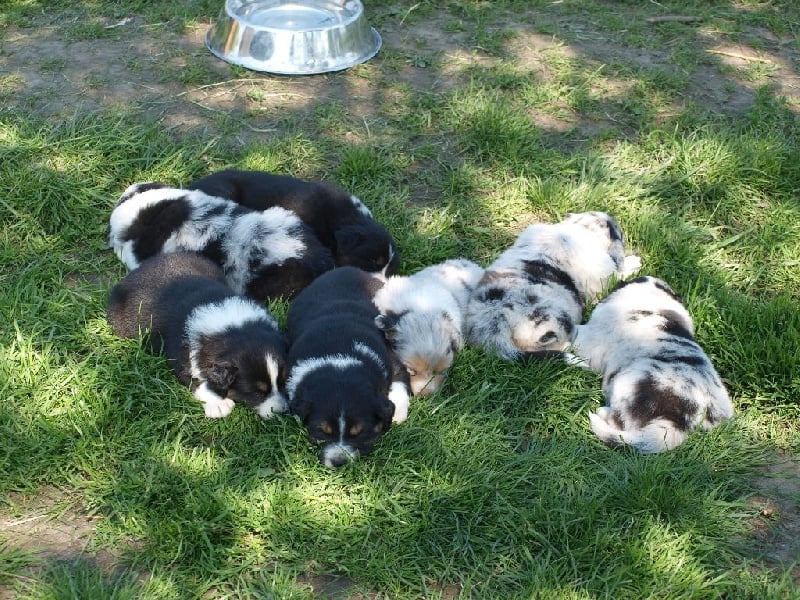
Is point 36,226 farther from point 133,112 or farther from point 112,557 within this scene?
point 112,557

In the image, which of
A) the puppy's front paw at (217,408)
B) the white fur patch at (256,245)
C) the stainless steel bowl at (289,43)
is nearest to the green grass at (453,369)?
the puppy's front paw at (217,408)

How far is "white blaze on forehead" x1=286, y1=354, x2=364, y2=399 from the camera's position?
13.9ft

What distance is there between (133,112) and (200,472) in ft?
12.1

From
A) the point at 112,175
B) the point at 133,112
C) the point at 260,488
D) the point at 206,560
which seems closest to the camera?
the point at 206,560

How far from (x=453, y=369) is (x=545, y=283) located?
754mm

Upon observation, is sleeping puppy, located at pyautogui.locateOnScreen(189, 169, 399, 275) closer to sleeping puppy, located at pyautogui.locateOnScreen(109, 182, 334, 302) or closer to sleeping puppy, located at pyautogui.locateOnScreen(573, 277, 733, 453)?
sleeping puppy, located at pyautogui.locateOnScreen(109, 182, 334, 302)

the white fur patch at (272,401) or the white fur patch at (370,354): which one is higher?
the white fur patch at (370,354)

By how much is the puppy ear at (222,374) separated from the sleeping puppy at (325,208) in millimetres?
1367

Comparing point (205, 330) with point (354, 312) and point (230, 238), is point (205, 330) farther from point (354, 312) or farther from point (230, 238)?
point (230, 238)

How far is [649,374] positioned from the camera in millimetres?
4320

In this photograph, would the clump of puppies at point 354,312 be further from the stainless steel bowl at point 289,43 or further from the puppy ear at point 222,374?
the stainless steel bowl at point 289,43

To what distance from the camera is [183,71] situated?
7379mm

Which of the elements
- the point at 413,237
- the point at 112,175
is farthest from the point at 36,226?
the point at 413,237

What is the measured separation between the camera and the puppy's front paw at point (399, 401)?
4.39 m
